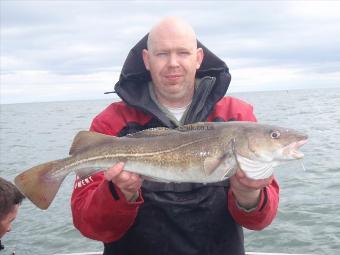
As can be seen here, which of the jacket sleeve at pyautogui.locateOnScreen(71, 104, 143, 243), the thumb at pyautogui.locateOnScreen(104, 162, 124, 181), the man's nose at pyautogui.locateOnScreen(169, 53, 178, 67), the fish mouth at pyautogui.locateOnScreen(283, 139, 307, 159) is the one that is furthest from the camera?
the man's nose at pyautogui.locateOnScreen(169, 53, 178, 67)

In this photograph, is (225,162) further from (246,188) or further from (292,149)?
(292,149)

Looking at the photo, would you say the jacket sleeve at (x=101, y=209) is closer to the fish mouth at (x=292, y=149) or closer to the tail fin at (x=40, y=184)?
the tail fin at (x=40, y=184)

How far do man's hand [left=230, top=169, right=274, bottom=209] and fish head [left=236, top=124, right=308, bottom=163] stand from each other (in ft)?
0.57

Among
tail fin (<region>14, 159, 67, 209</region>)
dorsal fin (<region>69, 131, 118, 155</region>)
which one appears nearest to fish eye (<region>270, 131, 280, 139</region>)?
dorsal fin (<region>69, 131, 118, 155</region>)

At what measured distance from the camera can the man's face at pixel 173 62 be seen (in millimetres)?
4176

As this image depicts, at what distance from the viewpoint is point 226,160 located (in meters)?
3.59

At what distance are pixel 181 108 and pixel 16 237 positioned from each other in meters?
8.39

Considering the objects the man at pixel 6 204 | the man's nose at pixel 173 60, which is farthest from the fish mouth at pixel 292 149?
the man at pixel 6 204

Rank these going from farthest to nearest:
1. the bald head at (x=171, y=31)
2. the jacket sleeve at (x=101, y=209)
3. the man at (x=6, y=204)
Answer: the man at (x=6, y=204) < the bald head at (x=171, y=31) < the jacket sleeve at (x=101, y=209)

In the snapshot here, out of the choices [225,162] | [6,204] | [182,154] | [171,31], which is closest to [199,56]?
[171,31]

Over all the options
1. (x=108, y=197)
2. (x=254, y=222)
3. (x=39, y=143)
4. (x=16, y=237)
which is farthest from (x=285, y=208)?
(x=39, y=143)

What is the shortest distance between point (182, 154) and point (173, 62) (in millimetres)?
921

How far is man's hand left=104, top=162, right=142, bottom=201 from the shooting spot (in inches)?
147

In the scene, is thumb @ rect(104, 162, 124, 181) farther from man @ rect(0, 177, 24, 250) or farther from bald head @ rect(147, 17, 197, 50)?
man @ rect(0, 177, 24, 250)
